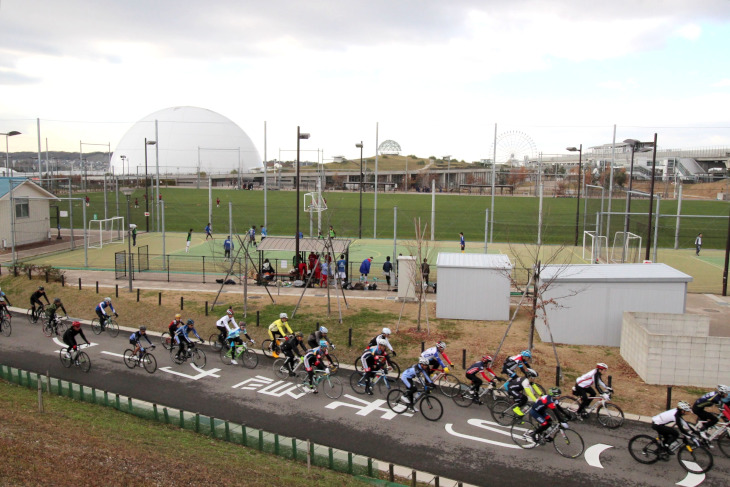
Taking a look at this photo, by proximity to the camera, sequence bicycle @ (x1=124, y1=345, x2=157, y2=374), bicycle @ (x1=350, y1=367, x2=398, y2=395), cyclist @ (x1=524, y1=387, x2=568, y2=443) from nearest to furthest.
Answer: cyclist @ (x1=524, y1=387, x2=568, y2=443) → bicycle @ (x1=350, y1=367, x2=398, y2=395) → bicycle @ (x1=124, y1=345, x2=157, y2=374)

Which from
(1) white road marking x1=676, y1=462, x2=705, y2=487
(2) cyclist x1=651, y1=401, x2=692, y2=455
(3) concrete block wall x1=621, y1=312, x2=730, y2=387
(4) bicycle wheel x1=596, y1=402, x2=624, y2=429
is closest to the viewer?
(1) white road marking x1=676, y1=462, x2=705, y2=487


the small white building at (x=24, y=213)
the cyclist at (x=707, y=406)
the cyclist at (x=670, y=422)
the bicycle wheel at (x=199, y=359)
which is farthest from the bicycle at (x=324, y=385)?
the small white building at (x=24, y=213)

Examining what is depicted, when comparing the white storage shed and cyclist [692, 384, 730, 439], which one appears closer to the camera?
cyclist [692, 384, 730, 439]

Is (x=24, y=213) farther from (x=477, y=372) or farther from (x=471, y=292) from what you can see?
(x=477, y=372)

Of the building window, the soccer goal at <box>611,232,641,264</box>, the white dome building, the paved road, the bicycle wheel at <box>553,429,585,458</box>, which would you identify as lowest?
the paved road

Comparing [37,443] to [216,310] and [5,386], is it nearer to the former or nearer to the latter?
[5,386]

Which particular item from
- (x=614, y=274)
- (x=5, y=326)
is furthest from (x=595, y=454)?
(x=5, y=326)

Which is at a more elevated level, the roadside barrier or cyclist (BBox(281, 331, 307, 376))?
cyclist (BBox(281, 331, 307, 376))

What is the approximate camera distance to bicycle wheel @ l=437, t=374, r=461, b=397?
14078 millimetres

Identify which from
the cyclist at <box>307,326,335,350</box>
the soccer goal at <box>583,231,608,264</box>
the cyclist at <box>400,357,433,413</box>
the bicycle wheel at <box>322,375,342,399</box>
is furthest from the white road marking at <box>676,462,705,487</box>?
the soccer goal at <box>583,231,608,264</box>

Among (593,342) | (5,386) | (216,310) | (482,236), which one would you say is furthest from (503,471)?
(482,236)

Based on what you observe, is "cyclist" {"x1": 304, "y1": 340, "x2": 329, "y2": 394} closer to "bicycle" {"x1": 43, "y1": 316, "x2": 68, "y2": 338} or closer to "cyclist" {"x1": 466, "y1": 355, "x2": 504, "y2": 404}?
"cyclist" {"x1": 466, "y1": 355, "x2": 504, "y2": 404}

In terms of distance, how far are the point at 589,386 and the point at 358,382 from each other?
5.50 m

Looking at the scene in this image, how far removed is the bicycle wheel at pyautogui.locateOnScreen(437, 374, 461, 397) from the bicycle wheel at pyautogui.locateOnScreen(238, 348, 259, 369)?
17.3ft
